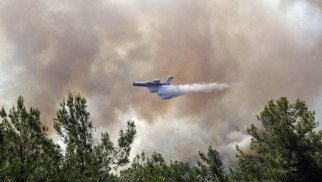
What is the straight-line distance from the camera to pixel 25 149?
21.9 metres

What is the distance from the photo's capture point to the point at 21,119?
74.4 ft

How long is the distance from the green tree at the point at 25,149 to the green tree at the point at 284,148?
24331mm

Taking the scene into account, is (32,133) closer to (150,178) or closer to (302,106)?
(150,178)

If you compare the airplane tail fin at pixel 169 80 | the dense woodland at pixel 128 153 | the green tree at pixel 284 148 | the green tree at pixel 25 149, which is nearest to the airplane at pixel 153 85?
the airplane tail fin at pixel 169 80

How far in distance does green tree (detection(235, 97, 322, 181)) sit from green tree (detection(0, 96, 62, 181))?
2433 cm

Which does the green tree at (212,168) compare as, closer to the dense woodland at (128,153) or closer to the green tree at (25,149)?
the dense woodland at (128,153)

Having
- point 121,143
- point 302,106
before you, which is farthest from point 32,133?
point 302,106

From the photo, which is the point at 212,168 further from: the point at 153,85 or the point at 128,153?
the point at 153,85

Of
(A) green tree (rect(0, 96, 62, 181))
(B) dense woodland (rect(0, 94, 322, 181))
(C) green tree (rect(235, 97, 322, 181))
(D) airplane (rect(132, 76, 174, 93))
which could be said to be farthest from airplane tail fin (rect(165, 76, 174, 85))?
(A) green tree (rect(0, 96, 62, 181))

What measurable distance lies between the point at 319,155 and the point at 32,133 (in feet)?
95.4

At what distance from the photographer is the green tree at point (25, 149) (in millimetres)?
19084

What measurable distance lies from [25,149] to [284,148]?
28313mm

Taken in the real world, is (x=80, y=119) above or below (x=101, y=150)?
above

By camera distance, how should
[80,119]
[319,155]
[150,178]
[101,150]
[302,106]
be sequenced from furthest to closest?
[302,106] < [319,155] < [80,119] < [101,150] < [150,178]
